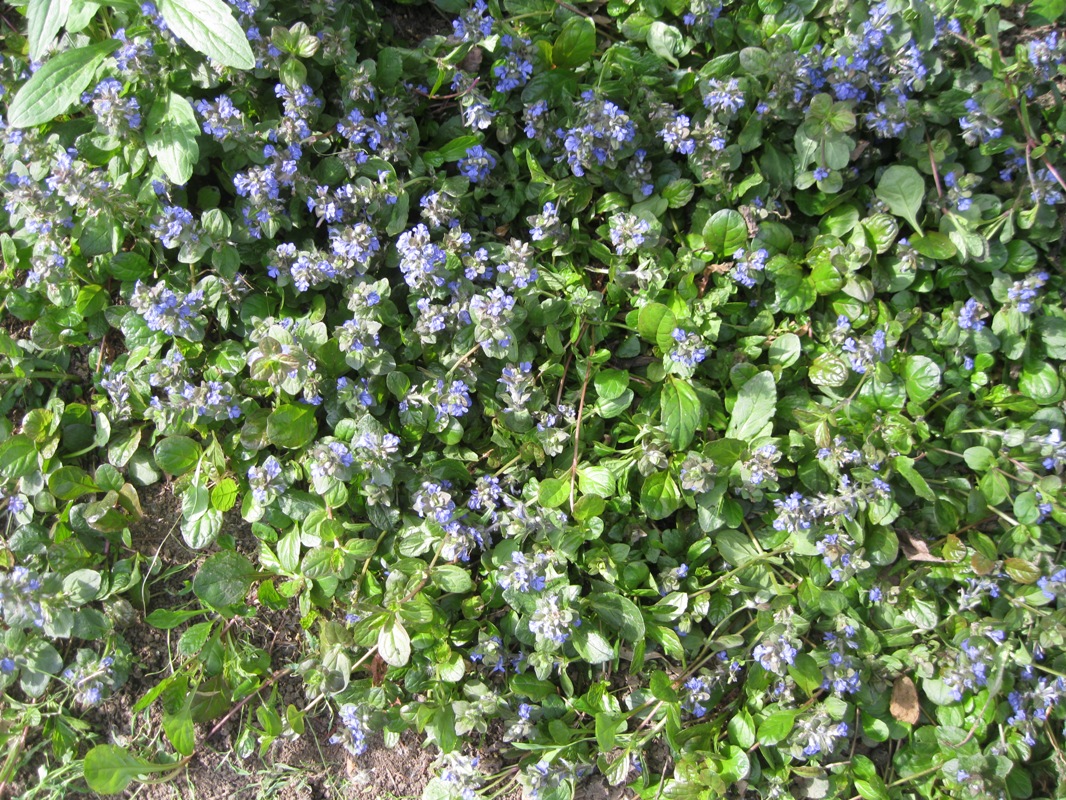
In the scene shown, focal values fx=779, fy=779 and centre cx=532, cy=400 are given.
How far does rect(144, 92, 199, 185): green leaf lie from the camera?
9.25 feet

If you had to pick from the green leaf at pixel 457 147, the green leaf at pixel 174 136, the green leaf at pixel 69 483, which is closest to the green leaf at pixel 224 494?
the green leaf at pixel 69 483

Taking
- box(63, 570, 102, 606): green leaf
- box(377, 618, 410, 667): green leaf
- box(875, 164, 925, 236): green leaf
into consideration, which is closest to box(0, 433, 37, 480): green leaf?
box(63, 570, 102, 606): green leaf

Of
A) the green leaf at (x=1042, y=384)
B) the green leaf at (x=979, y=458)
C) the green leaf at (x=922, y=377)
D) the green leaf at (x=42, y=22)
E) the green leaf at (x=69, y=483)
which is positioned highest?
the green leaf at (x=42, y=22)

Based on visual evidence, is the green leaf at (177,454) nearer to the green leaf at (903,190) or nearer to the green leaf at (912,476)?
the green leaf at (912,476)

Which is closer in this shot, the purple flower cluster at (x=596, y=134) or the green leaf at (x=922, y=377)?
the purple flower cluster at (x=596, y=134)

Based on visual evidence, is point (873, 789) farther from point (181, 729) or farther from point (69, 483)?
point (69, 483)

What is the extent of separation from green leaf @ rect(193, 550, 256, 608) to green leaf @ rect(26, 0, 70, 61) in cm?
189

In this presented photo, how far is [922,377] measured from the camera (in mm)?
3189

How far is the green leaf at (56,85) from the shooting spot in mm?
2734

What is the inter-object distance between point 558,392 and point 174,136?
174cm

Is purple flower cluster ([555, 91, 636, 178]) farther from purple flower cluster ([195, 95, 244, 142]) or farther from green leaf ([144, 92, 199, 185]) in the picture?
green leaf ([144, 92, 199, 185])

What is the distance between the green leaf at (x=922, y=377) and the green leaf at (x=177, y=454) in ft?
9.42

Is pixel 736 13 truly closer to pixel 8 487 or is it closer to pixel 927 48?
pixel 927 48

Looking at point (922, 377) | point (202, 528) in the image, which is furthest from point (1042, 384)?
point (202, 528)
